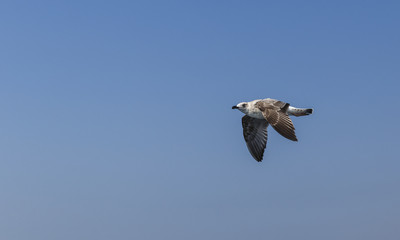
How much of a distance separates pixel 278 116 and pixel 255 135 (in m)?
8.64

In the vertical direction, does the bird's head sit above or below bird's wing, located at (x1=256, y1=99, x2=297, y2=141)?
above

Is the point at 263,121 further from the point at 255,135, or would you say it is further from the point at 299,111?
the point at 299,111

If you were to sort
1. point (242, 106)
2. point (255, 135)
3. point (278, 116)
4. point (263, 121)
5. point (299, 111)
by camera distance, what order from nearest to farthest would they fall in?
point (278, 116) → point (299, 111) → point (242, 106) → point (263, 121) → point (255, 135)

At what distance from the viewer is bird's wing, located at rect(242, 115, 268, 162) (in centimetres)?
4353

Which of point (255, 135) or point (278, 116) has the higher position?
point (255, 135)

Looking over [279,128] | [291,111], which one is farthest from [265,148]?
[279,128]

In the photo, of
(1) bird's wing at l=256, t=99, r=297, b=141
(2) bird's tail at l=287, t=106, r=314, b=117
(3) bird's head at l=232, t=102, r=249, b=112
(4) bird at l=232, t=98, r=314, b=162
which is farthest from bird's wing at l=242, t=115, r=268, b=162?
(2) bird's tail at l=287, t=106, r=314, b=117

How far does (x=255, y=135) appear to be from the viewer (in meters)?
44.1

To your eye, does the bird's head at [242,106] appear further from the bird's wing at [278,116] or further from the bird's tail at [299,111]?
the bird's tail at [299,111]

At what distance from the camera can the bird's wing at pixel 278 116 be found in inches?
1307

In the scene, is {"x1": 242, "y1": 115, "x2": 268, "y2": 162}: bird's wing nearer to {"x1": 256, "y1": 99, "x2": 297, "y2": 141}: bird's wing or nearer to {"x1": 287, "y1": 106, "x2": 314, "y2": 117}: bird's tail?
{"x1": 256, "y1": 99, "x2": 297, "y2": 141}: bird's wing

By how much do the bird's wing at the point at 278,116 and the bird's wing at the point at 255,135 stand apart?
5300mm

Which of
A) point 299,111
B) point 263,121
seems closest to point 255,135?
point 263,121

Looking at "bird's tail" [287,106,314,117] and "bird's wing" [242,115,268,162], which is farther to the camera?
"bird's wing" [242,115,268,162]
